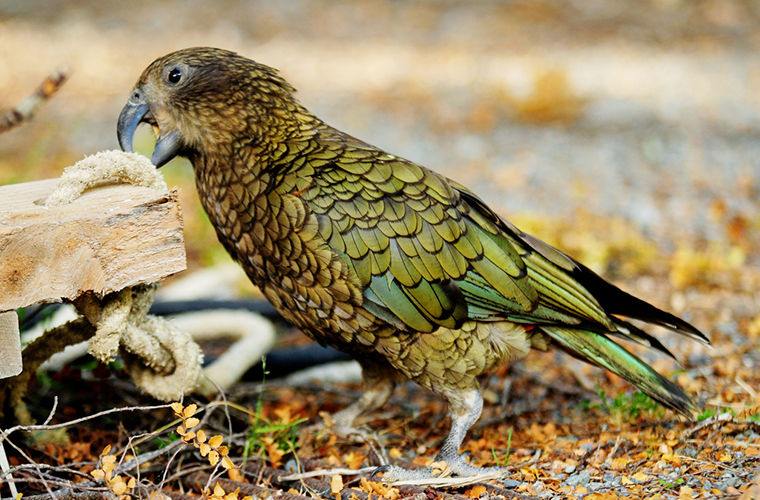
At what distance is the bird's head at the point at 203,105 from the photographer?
3014 mm

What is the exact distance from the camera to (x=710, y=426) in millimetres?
3012

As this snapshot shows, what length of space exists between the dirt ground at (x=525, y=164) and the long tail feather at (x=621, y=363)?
14 centimetres

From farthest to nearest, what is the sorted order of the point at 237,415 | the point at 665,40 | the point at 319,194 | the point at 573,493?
the point at 665,40 → the point at 237,415 → the point at 319,194 → the point at 573,493

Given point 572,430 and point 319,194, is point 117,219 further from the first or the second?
point 572,430

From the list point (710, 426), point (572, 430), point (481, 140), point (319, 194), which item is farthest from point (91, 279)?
point (481, 140)

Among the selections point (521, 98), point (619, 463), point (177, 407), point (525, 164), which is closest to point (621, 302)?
point (619, 463)

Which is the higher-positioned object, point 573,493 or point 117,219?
point 117,219

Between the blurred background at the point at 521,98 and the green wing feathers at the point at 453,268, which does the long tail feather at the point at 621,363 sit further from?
the blurred background at the point at 521,98

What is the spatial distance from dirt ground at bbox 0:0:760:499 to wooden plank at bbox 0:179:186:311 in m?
0.55

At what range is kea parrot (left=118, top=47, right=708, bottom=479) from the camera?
9.37ft

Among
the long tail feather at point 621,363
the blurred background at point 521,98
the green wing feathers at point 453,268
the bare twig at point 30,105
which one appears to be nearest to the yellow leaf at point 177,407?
the green wing feathers at point 453,268

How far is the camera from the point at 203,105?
3.02 m

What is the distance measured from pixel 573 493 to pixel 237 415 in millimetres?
1498

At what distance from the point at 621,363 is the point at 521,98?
694 centimetres
